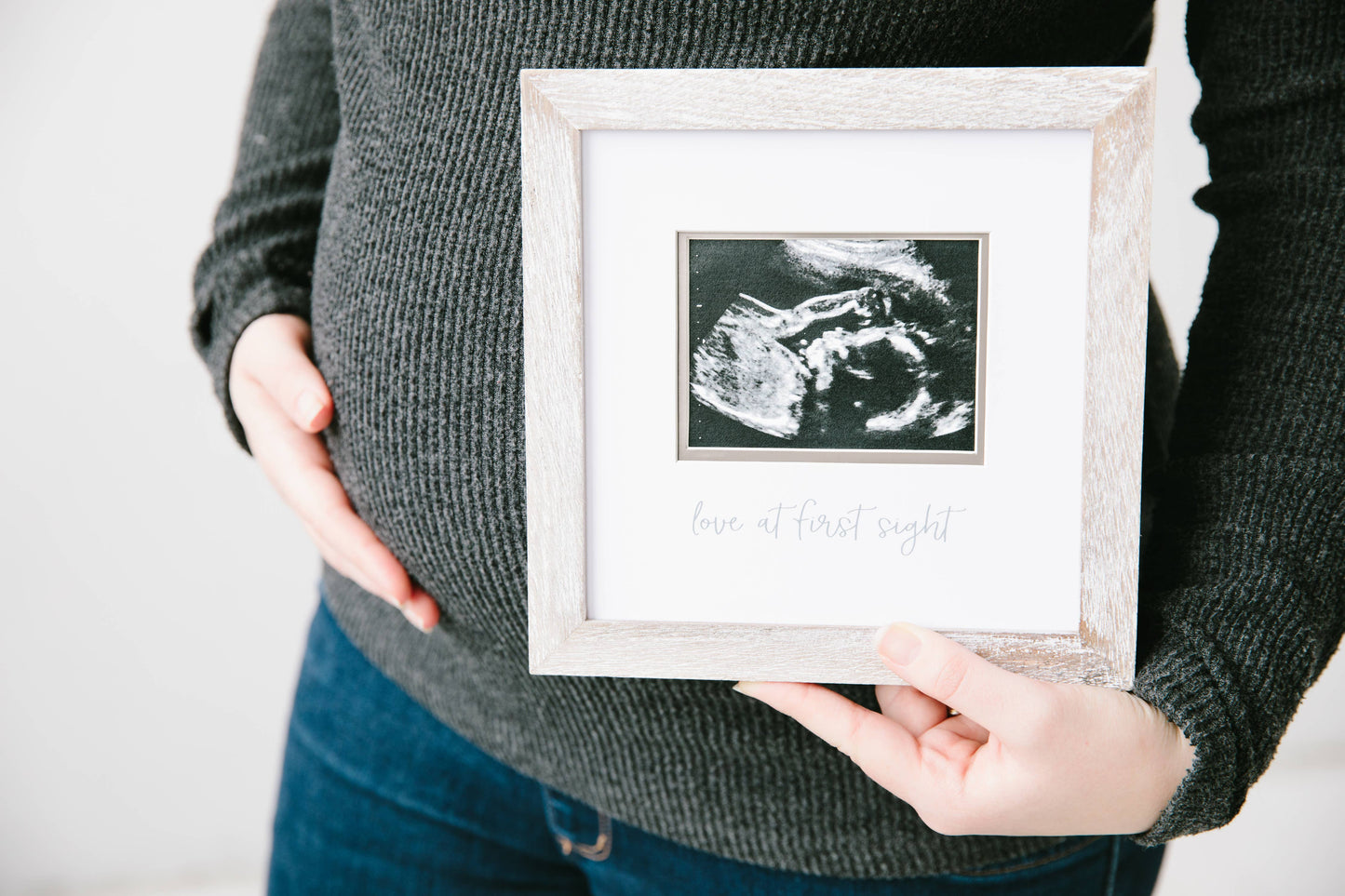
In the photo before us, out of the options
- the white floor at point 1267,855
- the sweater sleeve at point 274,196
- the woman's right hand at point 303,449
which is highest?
the sweater sleeve at point 274,196

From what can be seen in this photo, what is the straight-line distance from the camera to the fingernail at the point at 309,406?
59 cm

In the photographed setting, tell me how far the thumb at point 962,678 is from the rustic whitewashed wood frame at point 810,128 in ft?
0.06

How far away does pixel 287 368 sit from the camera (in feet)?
2.00

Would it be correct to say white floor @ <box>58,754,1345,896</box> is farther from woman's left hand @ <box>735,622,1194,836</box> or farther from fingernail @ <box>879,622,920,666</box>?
fingernail @ <box>879,622,920,666</box>

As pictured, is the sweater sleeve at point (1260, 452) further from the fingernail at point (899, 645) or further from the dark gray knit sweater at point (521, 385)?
the fingernail at point (899, 645)

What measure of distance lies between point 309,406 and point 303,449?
5 cm

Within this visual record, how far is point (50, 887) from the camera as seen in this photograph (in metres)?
1.59

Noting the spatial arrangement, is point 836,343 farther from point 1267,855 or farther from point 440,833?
point 1267,855

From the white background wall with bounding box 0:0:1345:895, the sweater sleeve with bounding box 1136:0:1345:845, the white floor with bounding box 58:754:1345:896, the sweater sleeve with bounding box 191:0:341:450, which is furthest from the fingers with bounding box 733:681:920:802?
the white floor with bounding box 58:754:1345:896

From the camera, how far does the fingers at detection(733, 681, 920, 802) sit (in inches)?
18.4

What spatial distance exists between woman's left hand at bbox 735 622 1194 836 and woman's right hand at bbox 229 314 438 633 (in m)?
0.25

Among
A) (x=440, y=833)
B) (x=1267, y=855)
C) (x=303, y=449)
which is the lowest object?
(x=1267, y=855)

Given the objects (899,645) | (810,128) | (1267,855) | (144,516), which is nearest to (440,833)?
(899,645)

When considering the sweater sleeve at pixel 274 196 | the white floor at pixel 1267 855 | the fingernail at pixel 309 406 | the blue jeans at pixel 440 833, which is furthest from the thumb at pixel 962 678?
the white floor at pixel 1267 855
